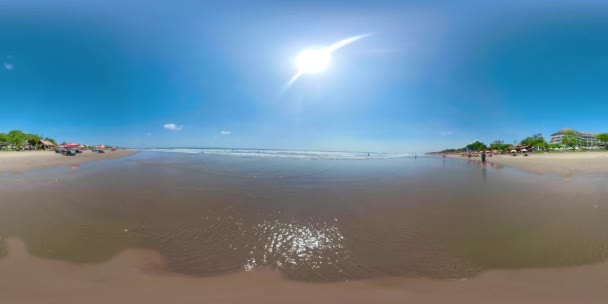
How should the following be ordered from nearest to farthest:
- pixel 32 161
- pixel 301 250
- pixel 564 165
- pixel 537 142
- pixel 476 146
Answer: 1. pixel 301 250
2. pixel 564 165
3. pixel 32 161
4. pixel 537 142
5. pixel 476 146

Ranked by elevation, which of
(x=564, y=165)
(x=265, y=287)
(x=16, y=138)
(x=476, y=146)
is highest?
(x=476, y=146)

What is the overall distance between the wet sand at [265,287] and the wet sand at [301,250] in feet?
0.06

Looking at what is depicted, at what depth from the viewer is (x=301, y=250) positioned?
4.06 m

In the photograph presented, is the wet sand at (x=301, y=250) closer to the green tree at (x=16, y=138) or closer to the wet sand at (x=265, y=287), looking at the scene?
the wet sand at (x=265, y=287)

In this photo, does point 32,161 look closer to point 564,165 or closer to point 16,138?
point 564,165

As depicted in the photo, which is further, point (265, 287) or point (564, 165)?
point (564, 165)

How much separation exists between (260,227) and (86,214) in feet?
16.8

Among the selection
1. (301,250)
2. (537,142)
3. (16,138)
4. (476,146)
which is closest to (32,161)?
(301,250)

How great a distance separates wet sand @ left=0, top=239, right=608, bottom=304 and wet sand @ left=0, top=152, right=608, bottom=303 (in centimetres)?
2

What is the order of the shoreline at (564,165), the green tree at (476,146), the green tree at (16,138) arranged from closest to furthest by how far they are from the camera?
the shoreline at (564,165) → the green tree at (16,138) → the green tree at (476,146)

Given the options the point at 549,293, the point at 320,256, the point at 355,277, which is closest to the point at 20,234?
the point at 320,256

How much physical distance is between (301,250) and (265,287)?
3.71 feet

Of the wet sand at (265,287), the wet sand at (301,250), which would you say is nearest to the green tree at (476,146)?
the wet sand at (301,250)

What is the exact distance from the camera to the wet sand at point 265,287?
288cm
